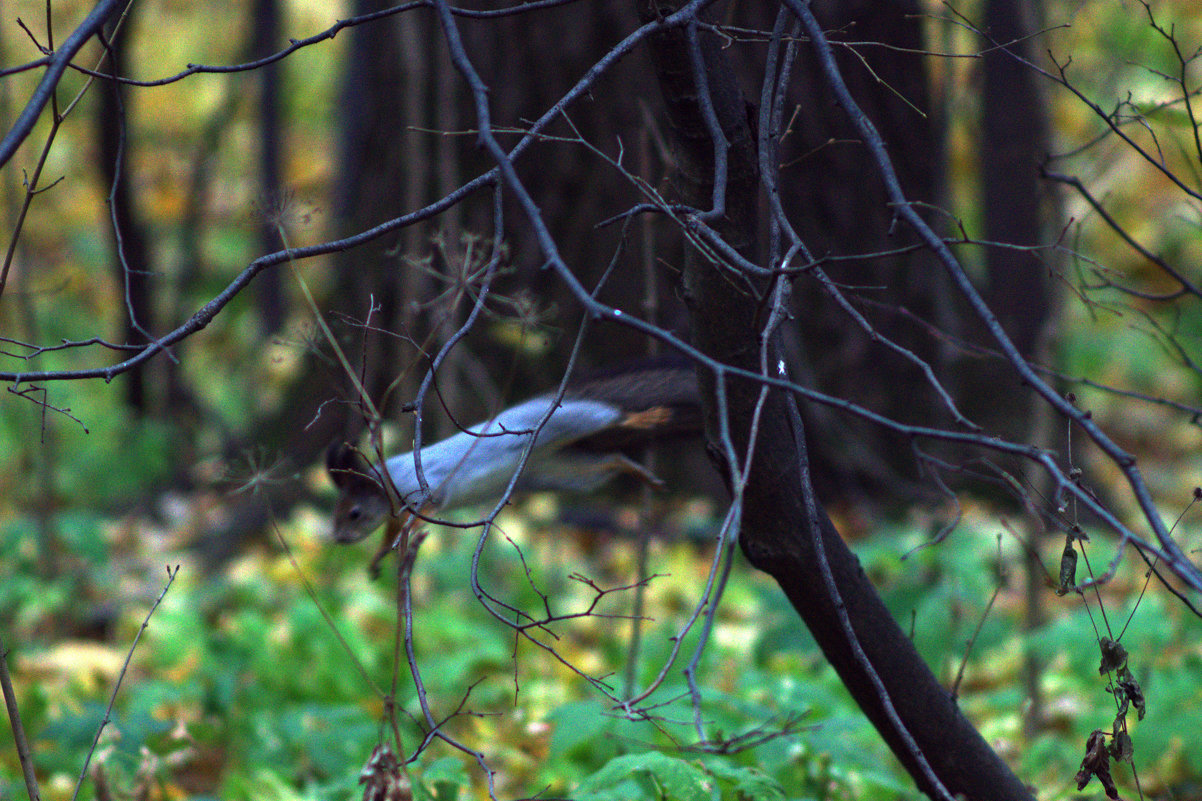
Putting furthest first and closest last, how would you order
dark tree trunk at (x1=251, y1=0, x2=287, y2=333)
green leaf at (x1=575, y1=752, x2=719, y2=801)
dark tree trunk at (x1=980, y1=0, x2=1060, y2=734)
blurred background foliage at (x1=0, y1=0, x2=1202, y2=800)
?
dark tree trunk at (x1=251, y1=0, x2=287, y2=333), dark tree trunk at (x1=980, y1=0, x2=1060, y2=734), blurred background foliage at (x1=0, y1=0, x2=1202, y2=800), green leaf at (x1=575, y1=752, x2=719, y2=801)

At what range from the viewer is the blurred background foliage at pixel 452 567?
2021mm

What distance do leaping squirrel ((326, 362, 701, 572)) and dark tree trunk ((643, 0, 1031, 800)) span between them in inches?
9.9

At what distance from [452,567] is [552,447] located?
2182 millimetres

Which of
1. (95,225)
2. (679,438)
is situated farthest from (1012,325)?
(95,225)

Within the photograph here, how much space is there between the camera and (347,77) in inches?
259

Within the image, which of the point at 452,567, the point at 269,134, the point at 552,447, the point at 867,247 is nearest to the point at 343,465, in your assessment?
the point at 552,447

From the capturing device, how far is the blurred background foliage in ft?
6.63

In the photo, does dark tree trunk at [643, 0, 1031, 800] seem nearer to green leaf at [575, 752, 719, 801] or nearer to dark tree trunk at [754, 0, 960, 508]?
green leaf at [575, 752, 719, 801]

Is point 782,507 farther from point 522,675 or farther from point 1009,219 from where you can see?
point 1009,219

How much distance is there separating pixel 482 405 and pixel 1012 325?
2061 mm

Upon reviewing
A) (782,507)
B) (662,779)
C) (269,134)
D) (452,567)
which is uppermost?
(269,134)

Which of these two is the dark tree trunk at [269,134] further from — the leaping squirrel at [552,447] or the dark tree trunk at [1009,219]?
the leaping squirrel at [552,447]

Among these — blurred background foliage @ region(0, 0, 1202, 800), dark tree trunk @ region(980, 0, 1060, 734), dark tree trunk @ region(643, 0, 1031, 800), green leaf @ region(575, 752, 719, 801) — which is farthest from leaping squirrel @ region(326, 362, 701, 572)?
dark tree trunk @ region(980, 0, 1060, 734)

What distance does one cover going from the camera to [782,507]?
1451 millimetres
